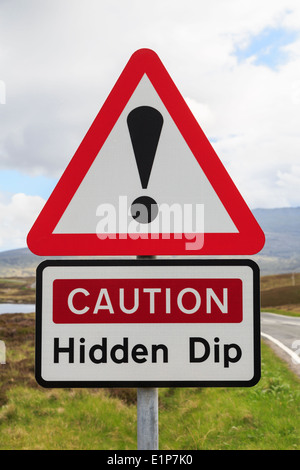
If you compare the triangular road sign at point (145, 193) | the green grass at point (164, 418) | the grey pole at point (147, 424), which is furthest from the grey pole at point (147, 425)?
the green grass at point (164, 418)

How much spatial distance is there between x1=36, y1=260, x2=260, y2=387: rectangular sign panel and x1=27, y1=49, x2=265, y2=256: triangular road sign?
8 centimetres

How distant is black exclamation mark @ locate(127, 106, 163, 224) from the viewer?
1.69m

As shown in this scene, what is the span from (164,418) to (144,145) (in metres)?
5.76

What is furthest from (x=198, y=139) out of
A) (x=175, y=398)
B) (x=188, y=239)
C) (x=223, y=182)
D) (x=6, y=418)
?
(x=175, y=398)

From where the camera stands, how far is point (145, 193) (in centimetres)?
171

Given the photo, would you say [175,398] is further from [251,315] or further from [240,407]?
[251,315]

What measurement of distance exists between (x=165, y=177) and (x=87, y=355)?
2.63ft

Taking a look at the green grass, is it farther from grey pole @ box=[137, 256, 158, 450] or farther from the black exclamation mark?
the black exclamation mark

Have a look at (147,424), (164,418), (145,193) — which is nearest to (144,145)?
(145,193)

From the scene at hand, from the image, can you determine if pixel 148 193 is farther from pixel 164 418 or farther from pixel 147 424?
pixel 164 418

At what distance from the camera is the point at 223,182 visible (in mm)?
1773

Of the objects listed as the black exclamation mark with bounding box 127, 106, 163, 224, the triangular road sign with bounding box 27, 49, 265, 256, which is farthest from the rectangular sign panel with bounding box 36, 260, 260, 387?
the black exclamation mark with bounding box 127, 106, 163, 224

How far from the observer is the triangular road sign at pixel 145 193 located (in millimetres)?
1687

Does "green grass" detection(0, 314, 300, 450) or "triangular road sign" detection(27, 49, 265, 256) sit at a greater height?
"triangular road sign" detection(27, 49, 265, 256)
